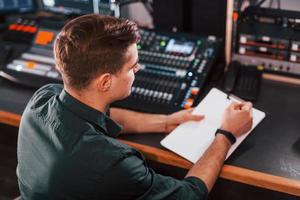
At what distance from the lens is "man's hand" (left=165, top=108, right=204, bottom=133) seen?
60.8 inches

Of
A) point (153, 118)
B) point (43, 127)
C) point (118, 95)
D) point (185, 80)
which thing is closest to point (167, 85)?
point (185, 80)

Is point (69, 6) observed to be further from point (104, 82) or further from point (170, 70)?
point (104, 82)

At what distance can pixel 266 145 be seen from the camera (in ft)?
4.80

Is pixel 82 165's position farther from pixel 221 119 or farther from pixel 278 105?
pixel 278 105

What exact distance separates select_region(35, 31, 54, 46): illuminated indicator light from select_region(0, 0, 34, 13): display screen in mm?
294

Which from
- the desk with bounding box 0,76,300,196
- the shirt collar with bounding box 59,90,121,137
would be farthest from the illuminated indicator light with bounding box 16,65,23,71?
the shirt collar with bounding box 59,90,121,137

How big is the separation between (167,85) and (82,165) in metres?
0.63

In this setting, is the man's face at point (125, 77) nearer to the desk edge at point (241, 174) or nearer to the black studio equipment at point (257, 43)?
the desk edge at point (241, 174)

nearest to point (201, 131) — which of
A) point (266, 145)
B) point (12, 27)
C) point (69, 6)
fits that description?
point (266, 145)

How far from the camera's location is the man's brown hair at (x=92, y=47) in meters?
1.17

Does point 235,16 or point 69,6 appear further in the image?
point 69,6

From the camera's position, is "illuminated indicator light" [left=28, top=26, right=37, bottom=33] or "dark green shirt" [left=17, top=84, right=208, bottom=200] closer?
"dark green shirt" [left=17, top=84, right=208, bottom=200]

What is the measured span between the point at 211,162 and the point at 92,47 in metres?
0.48

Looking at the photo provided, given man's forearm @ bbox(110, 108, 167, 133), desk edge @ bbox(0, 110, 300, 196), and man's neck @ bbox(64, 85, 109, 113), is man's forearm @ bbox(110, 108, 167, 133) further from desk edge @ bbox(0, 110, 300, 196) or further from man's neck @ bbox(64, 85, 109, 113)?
man's neck @ bbox(64, 85, 109, 113)
